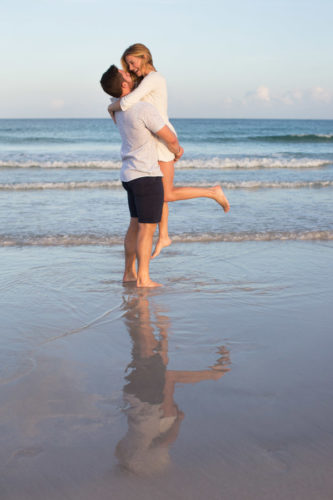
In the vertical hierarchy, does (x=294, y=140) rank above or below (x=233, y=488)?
above

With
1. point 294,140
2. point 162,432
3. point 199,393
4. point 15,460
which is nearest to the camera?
point 15,460

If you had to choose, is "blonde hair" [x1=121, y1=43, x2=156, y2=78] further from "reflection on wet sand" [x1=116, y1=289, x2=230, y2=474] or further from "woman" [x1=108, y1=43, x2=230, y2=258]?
"reflection on wet sand" [x1=116, y1=289, x2=230, y2=474]

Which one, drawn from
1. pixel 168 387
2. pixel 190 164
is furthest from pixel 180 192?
pixel 190 164

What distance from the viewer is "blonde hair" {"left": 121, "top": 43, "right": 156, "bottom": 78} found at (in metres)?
3.86

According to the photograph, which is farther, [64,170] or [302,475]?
[64,170]

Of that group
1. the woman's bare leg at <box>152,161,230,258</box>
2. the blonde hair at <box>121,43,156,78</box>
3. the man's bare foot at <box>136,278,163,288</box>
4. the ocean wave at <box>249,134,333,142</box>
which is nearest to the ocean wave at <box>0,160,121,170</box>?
the woman's bare leg at <box>152,161,230,258</box>

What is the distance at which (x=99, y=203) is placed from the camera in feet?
29.1

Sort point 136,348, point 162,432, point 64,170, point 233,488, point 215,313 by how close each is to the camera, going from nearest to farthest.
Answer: point 233,488 → point 162,432 → point 136,348 → point 215,313 → point 64,170

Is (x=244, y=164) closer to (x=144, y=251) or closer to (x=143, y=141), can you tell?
(x=144, y=251)

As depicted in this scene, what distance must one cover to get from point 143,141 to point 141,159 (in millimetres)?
137

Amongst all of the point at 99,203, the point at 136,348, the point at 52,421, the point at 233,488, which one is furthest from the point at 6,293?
the point at 99,203

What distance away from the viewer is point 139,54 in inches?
152

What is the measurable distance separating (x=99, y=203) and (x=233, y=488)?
739 cm

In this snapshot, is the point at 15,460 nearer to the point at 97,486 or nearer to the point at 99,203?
the point at 97,486
